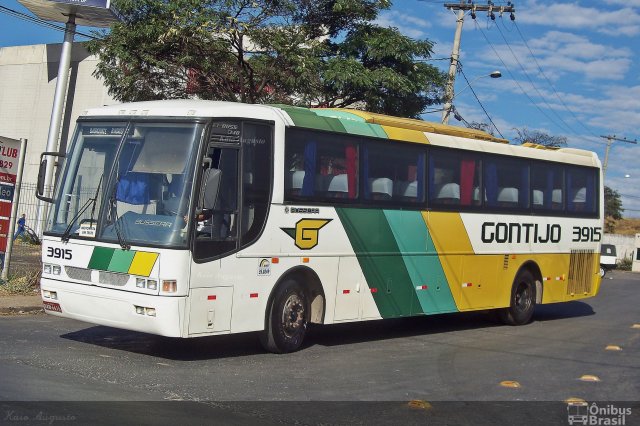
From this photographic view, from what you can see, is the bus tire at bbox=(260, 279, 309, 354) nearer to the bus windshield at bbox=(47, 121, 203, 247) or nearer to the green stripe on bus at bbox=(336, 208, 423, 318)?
the green stripe on bus at bbox=(336, 208, 423, 318)

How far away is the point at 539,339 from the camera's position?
13867mm

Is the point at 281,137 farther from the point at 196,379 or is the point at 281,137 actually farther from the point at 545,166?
the point at 545,166

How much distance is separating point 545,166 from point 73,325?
31.8ft

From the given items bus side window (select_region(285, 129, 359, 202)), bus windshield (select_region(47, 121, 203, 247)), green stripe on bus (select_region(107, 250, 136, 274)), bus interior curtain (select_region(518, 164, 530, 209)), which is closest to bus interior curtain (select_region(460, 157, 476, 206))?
bus interior curtain (select_region(518, 164, 530, 209))

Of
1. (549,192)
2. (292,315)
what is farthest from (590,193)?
(292,315)

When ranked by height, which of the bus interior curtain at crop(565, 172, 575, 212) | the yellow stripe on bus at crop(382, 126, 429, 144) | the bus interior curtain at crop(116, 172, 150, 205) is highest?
the yellow stripe on bus at crop(382, 126, 429, 144)

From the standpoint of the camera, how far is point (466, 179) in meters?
14.0

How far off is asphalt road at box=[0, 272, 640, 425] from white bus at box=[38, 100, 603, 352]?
0.57m

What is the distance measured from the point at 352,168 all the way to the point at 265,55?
7.55m

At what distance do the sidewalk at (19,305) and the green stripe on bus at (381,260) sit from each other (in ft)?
18.0

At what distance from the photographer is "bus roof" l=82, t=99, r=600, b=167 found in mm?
9867

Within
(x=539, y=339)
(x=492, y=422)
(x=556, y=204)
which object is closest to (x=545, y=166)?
(x=556, y=204)

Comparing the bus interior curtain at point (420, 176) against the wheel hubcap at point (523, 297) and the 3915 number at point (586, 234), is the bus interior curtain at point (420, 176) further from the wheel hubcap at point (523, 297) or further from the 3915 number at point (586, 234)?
the 3915 number at point (586, 234)

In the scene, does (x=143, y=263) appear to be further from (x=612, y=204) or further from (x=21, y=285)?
(x=612, y=204)
